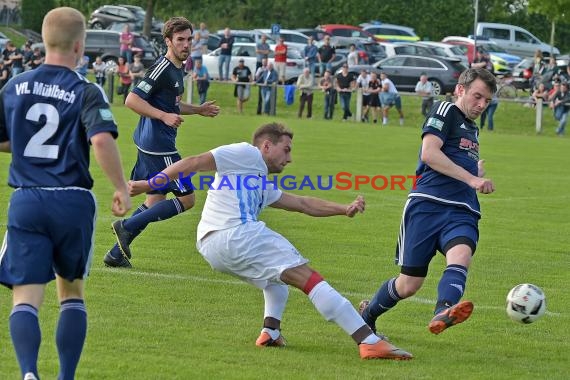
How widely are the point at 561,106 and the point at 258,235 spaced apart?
1124 inches

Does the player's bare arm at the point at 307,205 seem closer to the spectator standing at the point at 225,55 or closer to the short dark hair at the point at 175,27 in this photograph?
the short dark hair at the point at 175,27

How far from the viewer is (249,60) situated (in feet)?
143

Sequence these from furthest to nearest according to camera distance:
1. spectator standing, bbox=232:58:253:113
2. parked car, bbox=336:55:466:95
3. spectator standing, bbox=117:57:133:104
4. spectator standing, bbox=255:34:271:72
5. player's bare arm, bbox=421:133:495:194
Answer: spectator standing, bbox=255:34:271:72
parked car, bbox=336:55:466:95
spectator standing, bbox=117:57:133:104
spectator standing, bbox=232:58:253:113
player's bare arm, bbox=421:133:495:194

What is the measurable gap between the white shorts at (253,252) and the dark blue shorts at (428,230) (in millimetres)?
861

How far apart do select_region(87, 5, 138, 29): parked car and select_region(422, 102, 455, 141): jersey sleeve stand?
55.0 m

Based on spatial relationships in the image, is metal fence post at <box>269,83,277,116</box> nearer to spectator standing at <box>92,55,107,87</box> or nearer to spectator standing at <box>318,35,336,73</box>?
spectator standing at <box>318,35,336,73</box>

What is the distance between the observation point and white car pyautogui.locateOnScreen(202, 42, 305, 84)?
42.1 meters

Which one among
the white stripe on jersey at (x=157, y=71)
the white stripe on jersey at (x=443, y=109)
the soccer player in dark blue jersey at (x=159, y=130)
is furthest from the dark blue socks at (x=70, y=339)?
the white stripe on jersey at (x=157, y=71)

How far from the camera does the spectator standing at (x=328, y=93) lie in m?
36.6

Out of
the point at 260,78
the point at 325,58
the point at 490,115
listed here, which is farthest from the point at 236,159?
the point at 325,58

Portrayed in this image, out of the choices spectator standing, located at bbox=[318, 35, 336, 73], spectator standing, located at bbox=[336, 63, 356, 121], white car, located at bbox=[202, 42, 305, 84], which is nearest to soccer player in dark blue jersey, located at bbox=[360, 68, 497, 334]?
spectator standing, located at bbox=[336, 63, 356, 121]

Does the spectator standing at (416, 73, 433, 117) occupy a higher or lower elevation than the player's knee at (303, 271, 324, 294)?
lower

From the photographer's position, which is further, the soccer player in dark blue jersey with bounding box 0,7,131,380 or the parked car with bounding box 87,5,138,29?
the parked car with bounding box 87,5,138,29

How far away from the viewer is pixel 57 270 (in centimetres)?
590
